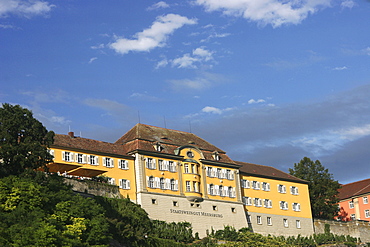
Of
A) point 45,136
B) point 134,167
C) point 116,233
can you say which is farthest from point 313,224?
point 45,136

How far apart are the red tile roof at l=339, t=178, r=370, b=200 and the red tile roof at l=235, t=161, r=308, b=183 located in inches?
774

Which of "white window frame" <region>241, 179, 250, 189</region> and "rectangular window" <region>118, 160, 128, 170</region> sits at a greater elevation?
"rectangular window" <region>118, 160, 128, 170</region>

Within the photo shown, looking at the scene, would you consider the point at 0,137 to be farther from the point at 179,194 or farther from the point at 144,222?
→ the point at 179,194

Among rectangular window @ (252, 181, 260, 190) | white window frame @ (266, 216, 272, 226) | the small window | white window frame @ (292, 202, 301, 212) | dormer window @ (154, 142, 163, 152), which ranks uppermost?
dormer window @ (154, 142, 163, 152)

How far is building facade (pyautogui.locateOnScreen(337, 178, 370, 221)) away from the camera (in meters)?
117

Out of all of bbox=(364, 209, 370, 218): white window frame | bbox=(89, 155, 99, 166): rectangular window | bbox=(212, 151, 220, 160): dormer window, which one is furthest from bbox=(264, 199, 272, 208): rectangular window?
bbox=(89, 155, 99, 166): rectangular window

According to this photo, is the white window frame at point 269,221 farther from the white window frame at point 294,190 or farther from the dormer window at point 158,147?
the dormer window at point 158,147

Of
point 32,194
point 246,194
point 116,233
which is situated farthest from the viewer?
point 246,194

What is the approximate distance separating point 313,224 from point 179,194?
23.9 meters

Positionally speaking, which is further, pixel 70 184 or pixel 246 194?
pixel 246 194

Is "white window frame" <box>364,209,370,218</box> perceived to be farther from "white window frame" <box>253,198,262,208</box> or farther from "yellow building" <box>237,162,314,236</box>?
"white window frame" <box>253,198,262,208</box>

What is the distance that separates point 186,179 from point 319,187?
26.3 meters

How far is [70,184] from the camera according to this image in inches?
2847

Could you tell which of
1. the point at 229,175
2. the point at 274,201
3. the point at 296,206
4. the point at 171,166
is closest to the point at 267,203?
the point at 274,201
